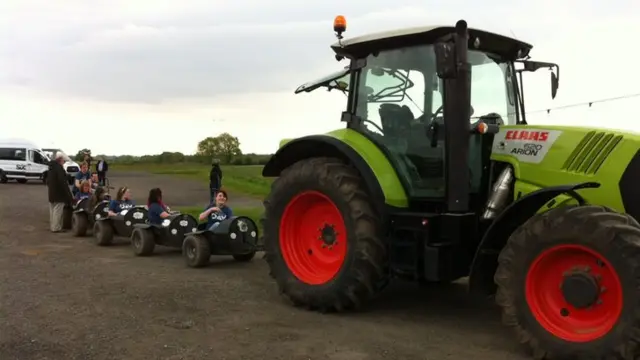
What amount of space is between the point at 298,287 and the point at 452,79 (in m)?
2.55

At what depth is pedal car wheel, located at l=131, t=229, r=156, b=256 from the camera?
9.89 meters

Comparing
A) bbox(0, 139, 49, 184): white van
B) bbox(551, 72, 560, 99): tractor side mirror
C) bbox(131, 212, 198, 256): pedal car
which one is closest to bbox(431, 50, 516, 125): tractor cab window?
bbox(551, 72, 560, 99): tractor side mirror

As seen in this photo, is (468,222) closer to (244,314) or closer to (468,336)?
(468,336)

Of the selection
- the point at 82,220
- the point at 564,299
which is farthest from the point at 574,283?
the point at 82,220

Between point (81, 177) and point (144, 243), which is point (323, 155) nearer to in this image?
point (144, 243)

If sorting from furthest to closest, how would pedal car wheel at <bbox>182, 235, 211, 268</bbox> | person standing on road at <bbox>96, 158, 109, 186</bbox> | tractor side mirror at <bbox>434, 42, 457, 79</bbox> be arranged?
person standing on road at <bbox>96, 158, 109, 186</bbox> → pedal car wheel at <bbox>182, 235, 211, 268</bbox> → tractor side mirror at <bbox>434, 42, 457, 79</bbox>

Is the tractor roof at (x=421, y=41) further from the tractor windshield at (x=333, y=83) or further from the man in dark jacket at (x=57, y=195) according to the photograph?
the man in dark jacket at (x=57, y=195)

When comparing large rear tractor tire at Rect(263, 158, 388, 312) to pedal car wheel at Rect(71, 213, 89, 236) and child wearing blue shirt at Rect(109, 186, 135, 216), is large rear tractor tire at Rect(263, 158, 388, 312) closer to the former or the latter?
child wearing blue shirt at Rect(109, 186, 135, 216)

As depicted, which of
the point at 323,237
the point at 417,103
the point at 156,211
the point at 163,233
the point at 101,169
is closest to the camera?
the point at 417,103

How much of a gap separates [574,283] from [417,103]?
89.7 inches

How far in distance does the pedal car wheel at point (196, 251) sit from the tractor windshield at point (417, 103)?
135 inches

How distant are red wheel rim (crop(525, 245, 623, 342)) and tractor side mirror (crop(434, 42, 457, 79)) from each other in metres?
1.65

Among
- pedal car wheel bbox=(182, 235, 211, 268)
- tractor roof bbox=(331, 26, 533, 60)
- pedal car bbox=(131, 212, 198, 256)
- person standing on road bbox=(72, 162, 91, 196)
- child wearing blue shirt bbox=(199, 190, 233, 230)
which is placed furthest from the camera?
person standing on road bbox=(72, 162, 91, 196)

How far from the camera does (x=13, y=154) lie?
1239 inches
